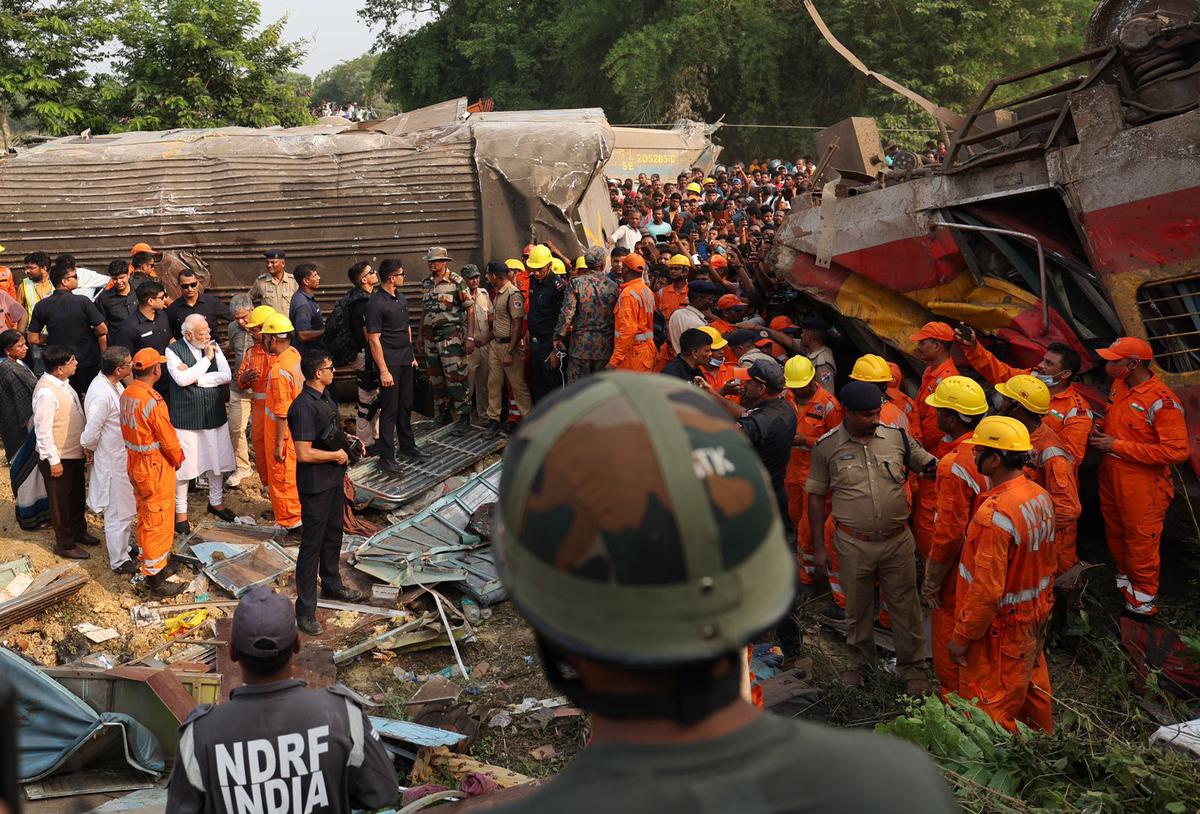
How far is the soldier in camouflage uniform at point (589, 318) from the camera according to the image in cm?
875

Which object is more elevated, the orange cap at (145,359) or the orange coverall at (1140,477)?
the orange cap at (145,359)

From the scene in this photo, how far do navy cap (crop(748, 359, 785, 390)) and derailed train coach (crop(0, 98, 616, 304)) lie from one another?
533cm

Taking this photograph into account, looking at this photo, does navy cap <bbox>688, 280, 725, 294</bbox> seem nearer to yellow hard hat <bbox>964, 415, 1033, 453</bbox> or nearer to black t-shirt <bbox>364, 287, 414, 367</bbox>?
black t-shirt <bbox>364, 287, 414, 367</bbox>

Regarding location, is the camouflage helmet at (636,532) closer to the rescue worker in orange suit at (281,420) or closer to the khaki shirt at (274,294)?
the rescue worker in orange suit at (281,420)

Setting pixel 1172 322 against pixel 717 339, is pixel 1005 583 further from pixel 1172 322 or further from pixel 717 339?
pixel 717 339

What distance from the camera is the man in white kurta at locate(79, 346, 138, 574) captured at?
6836 millimetres

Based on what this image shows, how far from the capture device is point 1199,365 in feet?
18.8

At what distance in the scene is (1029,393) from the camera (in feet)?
17.8

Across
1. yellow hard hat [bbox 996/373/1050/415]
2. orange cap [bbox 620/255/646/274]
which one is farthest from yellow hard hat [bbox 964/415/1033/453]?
orange cap [bbox 620/255/646/274]

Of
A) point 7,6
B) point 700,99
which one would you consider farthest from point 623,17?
point 7,6

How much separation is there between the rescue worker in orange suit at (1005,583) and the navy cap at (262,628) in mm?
3058

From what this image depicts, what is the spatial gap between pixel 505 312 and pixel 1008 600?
18.8 feet

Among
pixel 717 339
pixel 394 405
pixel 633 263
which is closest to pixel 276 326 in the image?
pixel 394 405

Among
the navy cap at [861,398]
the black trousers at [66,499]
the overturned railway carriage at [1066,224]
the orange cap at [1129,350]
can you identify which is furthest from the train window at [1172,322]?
the black trousers at [66,499]
